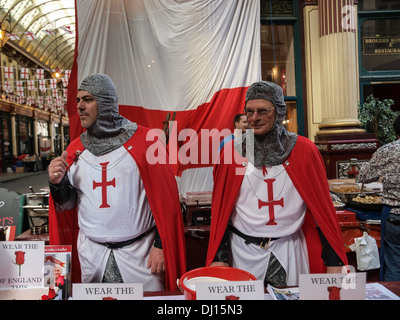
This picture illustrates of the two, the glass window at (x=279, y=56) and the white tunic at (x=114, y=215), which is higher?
the glass window at (x=279, y=56)

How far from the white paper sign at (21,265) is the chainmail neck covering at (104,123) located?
85 centimetres

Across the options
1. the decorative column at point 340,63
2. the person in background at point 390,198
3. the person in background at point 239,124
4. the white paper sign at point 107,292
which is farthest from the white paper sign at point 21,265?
the decorative column at point 340,63

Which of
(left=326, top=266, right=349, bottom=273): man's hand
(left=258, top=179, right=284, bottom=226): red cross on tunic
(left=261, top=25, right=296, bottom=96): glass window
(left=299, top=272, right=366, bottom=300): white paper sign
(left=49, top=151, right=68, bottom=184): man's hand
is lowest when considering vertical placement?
(left=326, top=266, right=349, bottom=273): man's hand

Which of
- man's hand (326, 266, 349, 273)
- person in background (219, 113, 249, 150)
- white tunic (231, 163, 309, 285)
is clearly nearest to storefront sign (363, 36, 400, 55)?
person in background (219, 113, 249, 150)

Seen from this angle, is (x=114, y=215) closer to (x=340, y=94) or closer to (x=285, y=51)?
(x=340, y=94)

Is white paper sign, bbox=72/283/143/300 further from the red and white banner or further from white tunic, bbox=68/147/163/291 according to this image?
the red and white banner

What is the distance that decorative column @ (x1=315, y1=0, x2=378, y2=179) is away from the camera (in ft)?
19.0

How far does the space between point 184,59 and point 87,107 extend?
1602mm

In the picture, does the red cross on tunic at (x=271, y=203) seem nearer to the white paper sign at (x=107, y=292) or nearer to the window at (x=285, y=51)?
the white paper sign at (x=107, y=292)

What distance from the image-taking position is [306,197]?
1884 mm

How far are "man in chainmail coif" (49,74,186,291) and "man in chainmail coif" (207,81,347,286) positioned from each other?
0.31 m

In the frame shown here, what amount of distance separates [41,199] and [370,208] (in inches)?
122

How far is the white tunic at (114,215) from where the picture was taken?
1.98 m

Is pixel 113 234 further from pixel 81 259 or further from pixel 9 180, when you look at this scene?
pixel 9 180
